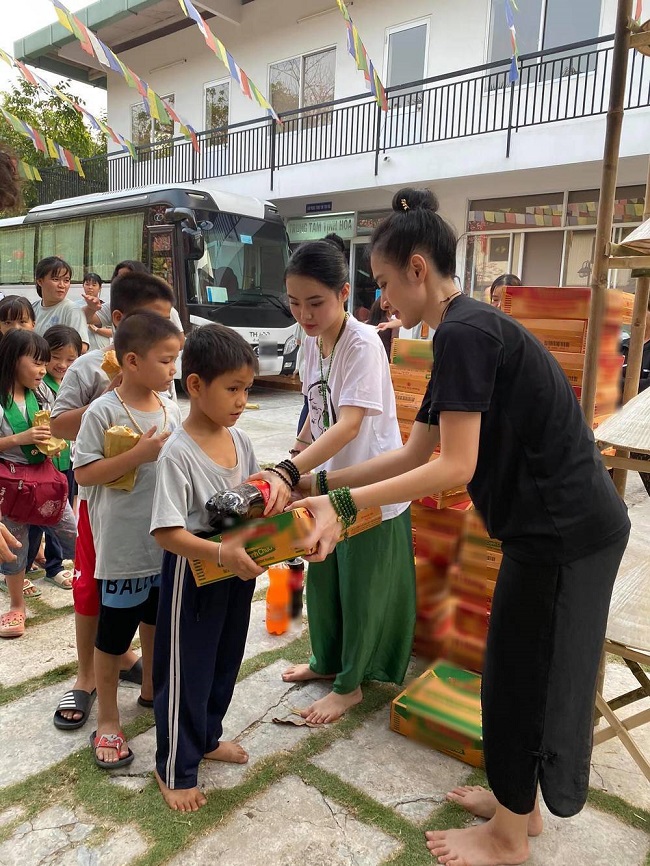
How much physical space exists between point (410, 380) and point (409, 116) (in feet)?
33.5

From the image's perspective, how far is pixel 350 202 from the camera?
13.6m

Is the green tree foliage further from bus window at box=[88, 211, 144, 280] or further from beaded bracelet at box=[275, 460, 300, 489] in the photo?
beaded bracelet at box=[275, 460, 300, 489]

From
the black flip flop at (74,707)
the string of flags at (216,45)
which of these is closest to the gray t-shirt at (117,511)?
the black flip flop at (74,707)

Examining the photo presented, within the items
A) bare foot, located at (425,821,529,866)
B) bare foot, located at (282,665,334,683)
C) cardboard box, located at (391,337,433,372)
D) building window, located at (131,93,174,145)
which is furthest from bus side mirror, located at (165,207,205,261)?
building window, located at (131,93,174,145)

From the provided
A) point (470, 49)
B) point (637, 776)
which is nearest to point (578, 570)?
point (637, 776)

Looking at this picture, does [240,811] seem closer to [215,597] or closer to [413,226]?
[215,597]

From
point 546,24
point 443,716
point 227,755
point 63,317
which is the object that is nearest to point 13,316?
point 63,317

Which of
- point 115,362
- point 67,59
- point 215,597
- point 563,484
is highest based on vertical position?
point 67,59

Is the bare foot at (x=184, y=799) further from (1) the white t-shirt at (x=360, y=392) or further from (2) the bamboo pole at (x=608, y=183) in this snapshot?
(2) the bamboo pole at (x=608, y=183)

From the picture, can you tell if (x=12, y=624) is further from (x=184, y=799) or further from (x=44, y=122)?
(x=44, y=122)

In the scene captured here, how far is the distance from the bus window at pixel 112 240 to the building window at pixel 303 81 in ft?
18.5

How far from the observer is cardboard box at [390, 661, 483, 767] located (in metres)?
2.07

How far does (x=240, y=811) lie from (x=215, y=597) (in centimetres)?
62

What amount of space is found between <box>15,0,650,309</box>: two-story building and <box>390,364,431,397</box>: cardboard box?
784 centimetres
